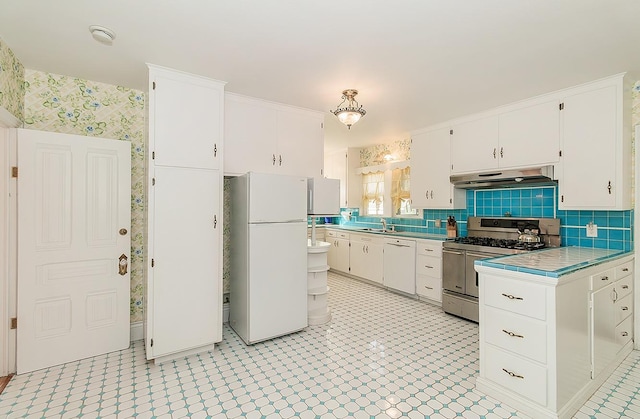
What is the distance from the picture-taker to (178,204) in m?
2.71

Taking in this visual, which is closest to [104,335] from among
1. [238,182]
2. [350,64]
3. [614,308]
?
[238,182]

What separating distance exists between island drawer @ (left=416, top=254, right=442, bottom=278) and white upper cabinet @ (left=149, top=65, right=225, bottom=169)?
9.82 ft

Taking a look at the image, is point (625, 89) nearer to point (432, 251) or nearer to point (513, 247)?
point (513, 247)

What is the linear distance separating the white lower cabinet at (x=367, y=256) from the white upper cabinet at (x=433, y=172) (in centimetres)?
95

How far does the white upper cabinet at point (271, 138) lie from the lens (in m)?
3.24

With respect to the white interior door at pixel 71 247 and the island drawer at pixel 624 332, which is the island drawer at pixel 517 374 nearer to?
the island drawer at pixel 624 332

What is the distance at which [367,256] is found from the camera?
525 cm

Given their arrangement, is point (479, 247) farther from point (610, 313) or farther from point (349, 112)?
point (349, 112)

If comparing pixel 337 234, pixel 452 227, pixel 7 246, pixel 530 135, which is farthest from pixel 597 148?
pixel 7 246

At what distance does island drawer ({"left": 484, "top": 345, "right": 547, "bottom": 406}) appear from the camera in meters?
1.96

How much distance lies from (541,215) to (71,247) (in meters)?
4.90

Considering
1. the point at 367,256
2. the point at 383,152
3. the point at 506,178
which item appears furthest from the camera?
the point at 383,152

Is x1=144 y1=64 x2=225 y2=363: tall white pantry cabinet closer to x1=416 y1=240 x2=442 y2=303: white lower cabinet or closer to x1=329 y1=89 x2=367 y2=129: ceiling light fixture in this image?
x1=329 y1=89 x2=367 y2=129: ceiling light fixture

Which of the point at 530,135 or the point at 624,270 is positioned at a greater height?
the point at 530,135
